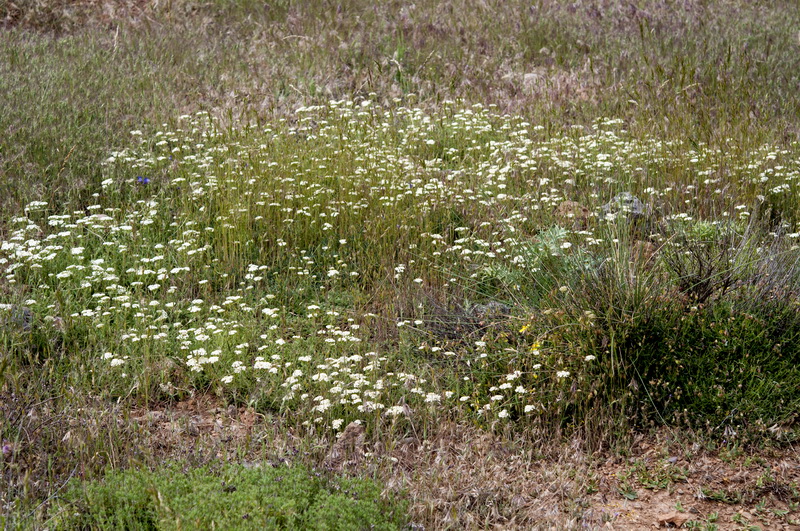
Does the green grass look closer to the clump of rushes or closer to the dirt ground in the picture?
the clump of rushes

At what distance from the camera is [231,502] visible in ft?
9.57

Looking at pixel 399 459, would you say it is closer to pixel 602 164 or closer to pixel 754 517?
pixel 754 517

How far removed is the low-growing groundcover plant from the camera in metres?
2.85

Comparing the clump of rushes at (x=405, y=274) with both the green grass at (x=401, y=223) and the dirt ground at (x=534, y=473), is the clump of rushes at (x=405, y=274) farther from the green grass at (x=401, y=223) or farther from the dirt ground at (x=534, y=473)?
the dirt ground at (x=534, y=473)

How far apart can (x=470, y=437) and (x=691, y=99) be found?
227 inches

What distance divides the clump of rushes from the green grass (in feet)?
0.09

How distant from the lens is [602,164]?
21.2ft

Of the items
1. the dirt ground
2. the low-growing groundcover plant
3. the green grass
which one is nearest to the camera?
the low-growing groundcover plant

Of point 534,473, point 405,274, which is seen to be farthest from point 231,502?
point 405,274

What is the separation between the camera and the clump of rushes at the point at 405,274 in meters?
4.09

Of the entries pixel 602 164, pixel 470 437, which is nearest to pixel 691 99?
pixel 602 164

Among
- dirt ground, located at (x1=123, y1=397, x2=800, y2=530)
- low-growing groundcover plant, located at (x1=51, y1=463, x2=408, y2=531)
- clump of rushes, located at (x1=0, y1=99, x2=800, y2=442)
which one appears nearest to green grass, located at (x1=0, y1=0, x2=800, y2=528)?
clump of rushes, located at (x1=0, y1=99, x2=800, y2=442)

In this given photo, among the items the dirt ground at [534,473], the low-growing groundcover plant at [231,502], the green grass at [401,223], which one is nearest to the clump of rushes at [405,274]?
the green grass at [401,223]

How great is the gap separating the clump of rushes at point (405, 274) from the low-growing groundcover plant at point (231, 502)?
0.64 m
